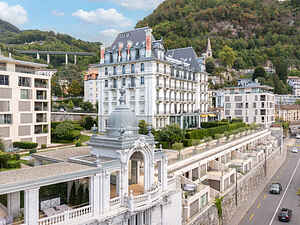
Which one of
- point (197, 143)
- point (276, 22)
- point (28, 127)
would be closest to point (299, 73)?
point (276, 22)

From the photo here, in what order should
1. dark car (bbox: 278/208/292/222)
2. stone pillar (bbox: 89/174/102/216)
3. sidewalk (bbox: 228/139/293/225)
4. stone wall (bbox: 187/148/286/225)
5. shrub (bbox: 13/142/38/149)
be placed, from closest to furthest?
stone pillar (bbox: 89/174/102/216) < stone wall (bbox: 187/148/286/225) < dark car (bbox: 278/208/292/222) < sidewalk (bbox: 228/139/293/225) < shrub (bbox: 13/142/38/149)

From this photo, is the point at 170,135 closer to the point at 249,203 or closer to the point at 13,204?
the point at 249,203

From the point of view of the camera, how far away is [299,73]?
158000 mm

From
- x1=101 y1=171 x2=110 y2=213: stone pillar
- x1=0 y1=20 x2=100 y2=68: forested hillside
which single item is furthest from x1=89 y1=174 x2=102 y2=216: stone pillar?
x1=0 y1=20 x2=100 y2=68: forested hillside

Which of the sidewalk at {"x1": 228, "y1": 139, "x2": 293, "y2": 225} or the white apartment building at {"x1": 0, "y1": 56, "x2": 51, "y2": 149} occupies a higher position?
the white apartment building at {"x1": 0, "y1": 56, "x2": 51, "y2": 149}

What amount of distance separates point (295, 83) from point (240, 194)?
13519 centimetres

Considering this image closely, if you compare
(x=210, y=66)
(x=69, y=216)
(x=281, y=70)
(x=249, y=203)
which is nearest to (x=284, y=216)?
(x=249, y=203)

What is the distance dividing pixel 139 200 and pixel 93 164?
13.7ft

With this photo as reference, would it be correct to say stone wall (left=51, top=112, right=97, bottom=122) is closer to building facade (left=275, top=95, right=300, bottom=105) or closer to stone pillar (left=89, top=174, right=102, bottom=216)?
stone pillar (left=89, top=174, right=102, bottom=216)

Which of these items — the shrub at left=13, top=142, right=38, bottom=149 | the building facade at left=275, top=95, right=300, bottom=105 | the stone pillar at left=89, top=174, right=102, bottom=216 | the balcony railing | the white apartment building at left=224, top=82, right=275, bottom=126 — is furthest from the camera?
the building facade at left=275, top=95, right=300, bottom=105

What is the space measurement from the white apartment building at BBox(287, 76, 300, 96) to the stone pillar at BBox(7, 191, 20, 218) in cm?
16225

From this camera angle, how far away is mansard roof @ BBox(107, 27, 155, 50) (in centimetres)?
5918

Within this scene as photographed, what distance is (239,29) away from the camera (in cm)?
18900

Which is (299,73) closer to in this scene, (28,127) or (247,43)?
(247,43)
